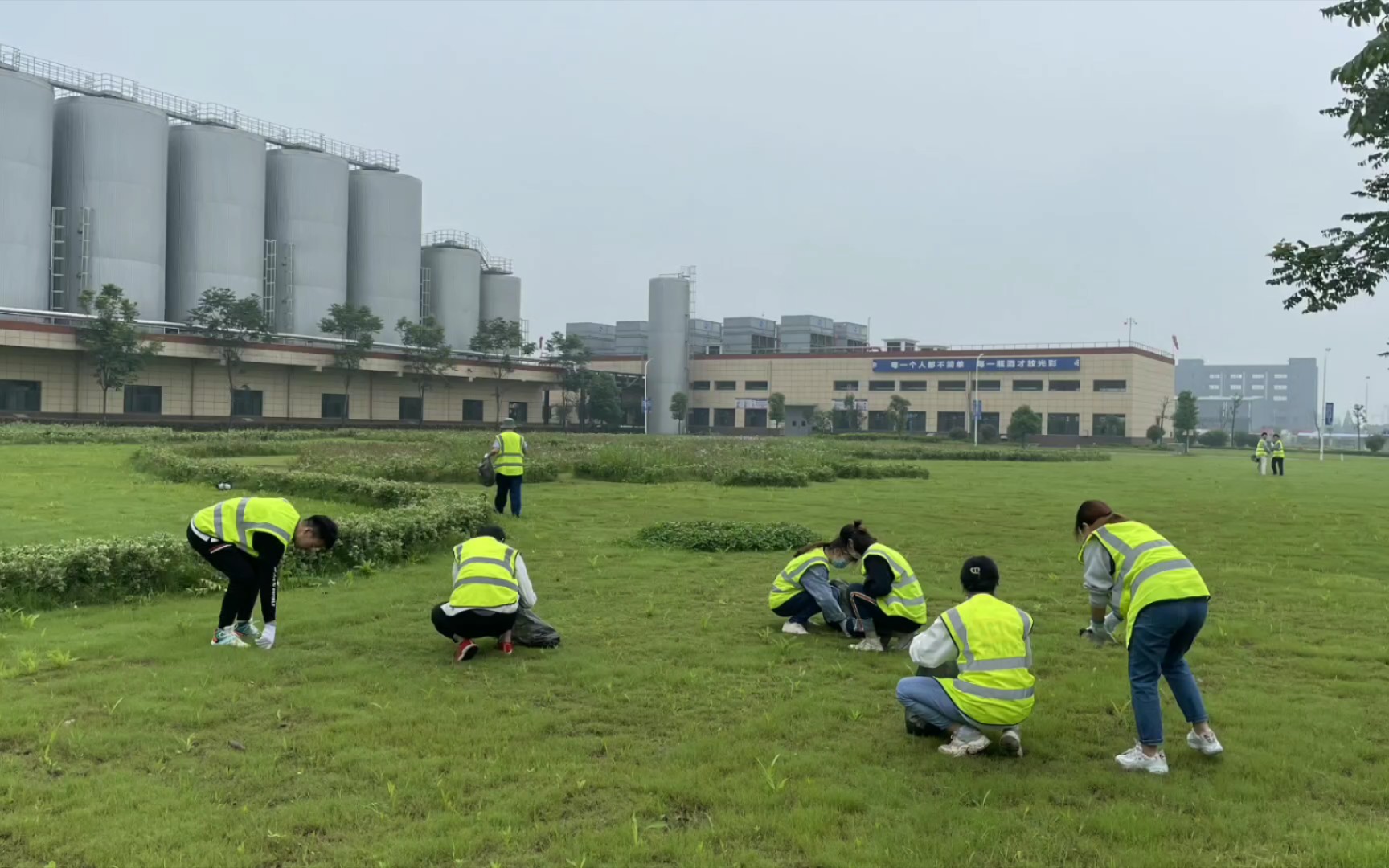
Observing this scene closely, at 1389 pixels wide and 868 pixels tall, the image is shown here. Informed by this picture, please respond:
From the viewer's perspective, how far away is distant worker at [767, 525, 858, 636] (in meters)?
7.85

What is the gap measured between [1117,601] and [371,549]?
7847mm

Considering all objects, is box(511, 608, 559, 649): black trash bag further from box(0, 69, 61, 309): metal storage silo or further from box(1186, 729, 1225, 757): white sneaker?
box(0, 69, 61, 309): metal storage silo

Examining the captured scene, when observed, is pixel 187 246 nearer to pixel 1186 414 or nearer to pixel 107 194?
pixel 107 194

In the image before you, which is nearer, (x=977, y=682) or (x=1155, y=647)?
(x=1155, y=647)

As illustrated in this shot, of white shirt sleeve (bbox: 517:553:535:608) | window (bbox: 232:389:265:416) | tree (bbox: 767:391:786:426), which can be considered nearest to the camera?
white shirt sleeve (bbox: 517:553:535:608)

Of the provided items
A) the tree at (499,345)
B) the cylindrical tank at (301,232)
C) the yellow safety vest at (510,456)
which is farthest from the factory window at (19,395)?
the yellow safety vest at (510,456)

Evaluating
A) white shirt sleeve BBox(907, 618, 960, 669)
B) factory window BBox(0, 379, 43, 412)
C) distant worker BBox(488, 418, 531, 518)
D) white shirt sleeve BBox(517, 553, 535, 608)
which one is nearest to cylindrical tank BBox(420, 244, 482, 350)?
factory window BBox(0, 379, 43, 412)

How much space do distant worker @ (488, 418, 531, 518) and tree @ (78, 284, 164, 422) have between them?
37.6m

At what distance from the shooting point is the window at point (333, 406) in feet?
190

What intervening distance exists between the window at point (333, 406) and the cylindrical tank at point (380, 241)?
6393mm

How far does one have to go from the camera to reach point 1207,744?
5.18 m

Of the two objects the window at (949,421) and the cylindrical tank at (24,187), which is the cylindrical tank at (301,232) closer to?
the cylindrical tank at (24,187)

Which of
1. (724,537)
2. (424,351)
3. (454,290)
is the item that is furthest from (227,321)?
(724,537)

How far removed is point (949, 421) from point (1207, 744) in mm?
73709
